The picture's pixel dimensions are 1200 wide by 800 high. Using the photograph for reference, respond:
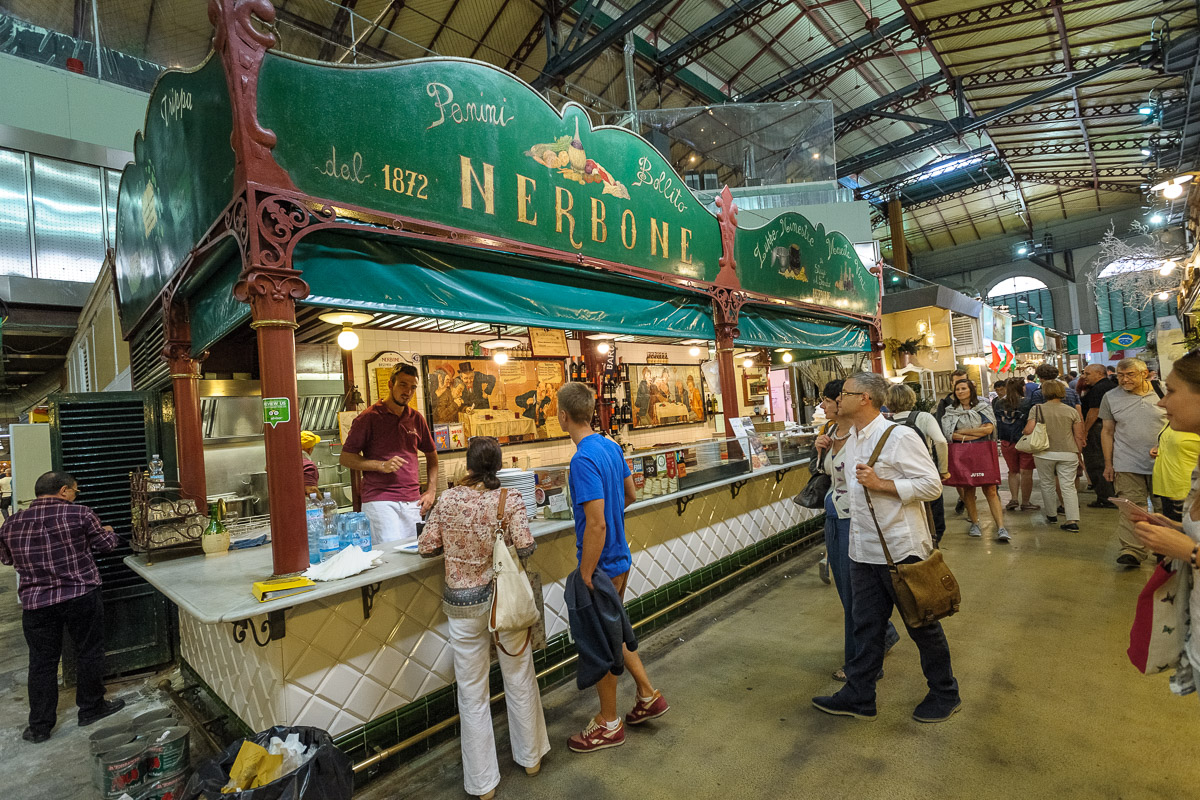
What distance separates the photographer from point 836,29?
1315 centimetres

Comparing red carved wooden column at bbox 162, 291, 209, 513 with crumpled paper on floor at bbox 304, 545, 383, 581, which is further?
red carved wooden column at bbox 162, 291, 209, 513

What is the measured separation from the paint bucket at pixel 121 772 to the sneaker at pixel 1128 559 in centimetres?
764

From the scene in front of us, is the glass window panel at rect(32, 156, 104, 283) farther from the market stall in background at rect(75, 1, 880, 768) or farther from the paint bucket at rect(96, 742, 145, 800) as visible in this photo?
the paint bucket at rect(96, 742, 145, 800)

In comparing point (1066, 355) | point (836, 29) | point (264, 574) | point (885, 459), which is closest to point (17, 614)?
point (264, 574)

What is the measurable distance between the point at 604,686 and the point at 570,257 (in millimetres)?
3041

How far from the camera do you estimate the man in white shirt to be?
2971 millimetres

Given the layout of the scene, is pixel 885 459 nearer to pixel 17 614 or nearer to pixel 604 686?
pixel 604 686

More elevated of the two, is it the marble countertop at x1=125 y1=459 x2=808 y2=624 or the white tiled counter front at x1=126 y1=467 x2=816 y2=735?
the marble countertop at x1=125 y1=459 x2=808 y2=624

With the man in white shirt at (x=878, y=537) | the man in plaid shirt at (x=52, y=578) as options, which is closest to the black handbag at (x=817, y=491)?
the man in white shirt at (x=878, y=537)

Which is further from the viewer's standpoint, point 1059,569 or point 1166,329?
point 1166,329

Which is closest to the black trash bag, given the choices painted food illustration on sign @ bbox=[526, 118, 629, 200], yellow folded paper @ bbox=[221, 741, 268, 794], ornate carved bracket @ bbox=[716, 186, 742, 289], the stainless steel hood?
yellow folded paper @ bbox=[221, 741, 268, 794]

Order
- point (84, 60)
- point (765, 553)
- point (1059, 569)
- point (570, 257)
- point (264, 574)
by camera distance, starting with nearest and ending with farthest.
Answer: point (264, 574) < point (570, 257) < point (1059, 569) < point (765, 553) < point (84, 60)

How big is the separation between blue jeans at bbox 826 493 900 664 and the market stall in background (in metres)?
1.35

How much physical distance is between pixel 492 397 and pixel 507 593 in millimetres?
5393
